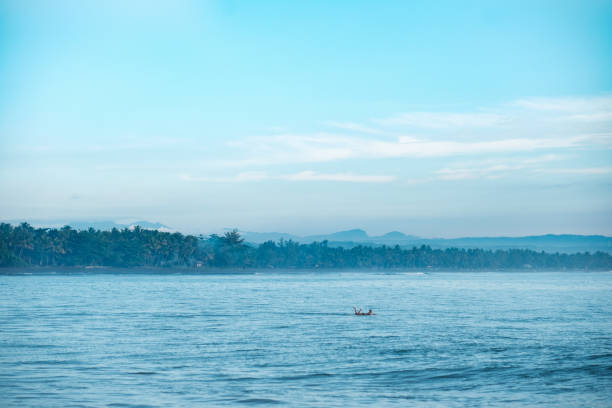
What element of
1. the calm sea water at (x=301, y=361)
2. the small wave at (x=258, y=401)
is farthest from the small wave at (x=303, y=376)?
the small wave at (x=258, y=401)

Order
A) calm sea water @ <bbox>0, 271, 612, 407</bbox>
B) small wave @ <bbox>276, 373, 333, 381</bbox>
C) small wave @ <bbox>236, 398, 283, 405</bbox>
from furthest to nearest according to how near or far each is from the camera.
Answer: small wave @ <bbox>276, 373, 333, 381</bbox>
calm sea water @ <bbox>0, 271, 612, 407</bbox>
small wave @ <bbox>236, 398, 283, 405</bbox>

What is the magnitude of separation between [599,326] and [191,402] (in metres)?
37.4

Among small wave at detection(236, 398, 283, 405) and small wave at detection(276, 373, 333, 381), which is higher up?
small wave at detection(276, 373, 333, 381)

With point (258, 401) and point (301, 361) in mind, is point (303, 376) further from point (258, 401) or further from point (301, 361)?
point (258, 401)

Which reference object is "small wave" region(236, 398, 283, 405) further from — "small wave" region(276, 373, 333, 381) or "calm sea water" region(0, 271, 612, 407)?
"small wave" region(276, 373, 333, 381)

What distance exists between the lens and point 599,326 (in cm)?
A: 5138

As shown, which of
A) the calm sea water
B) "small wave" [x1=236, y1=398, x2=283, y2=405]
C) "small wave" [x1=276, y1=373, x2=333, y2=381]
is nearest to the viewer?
"small wave" [x1=236, y1=398, x2=283, y2=405]

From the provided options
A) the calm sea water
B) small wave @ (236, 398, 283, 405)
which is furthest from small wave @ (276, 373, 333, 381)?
small wave @ (236, 398, 283, 405)

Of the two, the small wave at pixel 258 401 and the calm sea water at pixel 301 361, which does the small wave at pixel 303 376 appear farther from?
the small wave at pixel 258 401

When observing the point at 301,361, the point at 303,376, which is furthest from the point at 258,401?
the point at 301,361

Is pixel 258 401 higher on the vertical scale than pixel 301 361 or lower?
lower

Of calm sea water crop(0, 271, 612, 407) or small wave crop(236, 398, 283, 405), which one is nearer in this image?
small wave crop(236, 398, 283, 405)

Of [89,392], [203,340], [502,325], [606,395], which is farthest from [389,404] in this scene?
[502,325]

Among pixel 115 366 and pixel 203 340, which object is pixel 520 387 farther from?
pixel 203 340
